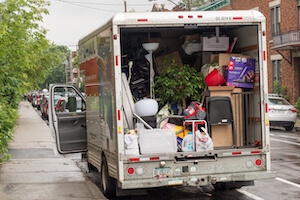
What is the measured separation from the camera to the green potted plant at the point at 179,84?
8438 millimetres

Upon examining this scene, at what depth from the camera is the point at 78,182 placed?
389 inches

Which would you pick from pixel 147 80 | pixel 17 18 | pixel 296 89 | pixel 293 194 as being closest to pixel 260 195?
pixel 293 194

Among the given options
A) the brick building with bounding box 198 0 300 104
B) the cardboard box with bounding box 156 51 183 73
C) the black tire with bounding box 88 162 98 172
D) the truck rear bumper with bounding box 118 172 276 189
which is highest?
the brick building with bounding box 198 0 300 104

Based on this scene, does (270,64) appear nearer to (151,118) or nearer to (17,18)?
(17,18)

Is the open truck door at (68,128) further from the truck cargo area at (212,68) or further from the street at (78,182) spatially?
the truck cargo area at (212,68)

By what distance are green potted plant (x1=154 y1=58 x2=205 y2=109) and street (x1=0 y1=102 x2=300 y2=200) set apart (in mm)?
1696

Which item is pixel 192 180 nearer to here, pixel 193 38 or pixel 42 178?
pixel 193 38

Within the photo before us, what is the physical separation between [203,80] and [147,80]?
3.90 ft

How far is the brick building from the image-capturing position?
27.7 metres

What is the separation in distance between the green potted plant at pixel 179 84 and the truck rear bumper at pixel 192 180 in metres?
1.69

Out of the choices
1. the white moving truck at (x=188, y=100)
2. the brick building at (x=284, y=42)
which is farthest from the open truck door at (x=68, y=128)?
the brick building at (x=284, y=42)

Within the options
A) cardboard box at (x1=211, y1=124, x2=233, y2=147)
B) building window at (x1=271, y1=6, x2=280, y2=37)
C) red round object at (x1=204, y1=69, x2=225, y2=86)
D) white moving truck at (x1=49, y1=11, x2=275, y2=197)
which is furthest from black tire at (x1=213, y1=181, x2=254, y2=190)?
building window at (x1=271, y1=6, x2=280, y2=37)

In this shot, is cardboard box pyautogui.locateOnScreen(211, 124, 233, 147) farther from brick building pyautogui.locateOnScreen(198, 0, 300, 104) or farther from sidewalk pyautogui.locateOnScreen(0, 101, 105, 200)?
brick building pyautogui.locateOnScreen(198, 0, 300, 104)

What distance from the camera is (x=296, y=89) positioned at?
28.9 m
